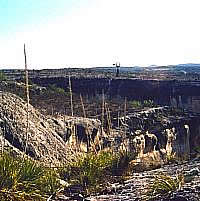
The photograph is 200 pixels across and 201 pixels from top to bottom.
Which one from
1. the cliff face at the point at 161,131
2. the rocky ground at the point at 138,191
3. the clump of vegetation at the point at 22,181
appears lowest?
the cliff face at the point at 161,131

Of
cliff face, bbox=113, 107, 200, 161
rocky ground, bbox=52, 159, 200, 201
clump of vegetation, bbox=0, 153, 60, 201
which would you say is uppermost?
clump of vegetation, bbox=0, 153, 60, 201

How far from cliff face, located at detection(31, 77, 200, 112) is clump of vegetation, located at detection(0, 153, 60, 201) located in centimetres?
2963

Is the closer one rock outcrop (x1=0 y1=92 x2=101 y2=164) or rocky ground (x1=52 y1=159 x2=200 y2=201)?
rocky ground (x1=52 y1=159 x2=200 y2=201)

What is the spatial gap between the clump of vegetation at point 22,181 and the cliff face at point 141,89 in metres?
29.6

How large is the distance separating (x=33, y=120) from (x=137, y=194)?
26.6 feet

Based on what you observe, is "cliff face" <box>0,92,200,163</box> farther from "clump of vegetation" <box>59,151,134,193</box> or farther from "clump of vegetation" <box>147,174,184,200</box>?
"clump of vegetation" <box>147,174,184,200</box>

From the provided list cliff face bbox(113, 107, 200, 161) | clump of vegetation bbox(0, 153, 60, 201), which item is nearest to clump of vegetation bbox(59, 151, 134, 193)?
clump of vegetation bbox(0, 153, 60, 201)

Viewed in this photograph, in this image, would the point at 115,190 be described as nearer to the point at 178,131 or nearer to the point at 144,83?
the point at 178,131

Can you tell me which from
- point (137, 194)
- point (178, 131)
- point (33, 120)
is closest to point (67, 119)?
point (33, 120)

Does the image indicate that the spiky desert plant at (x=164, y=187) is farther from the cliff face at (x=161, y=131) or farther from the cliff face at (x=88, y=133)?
the cliff face at (x=161, y=131)

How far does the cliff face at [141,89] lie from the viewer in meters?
38.2

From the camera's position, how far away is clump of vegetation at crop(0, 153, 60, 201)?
6664mm

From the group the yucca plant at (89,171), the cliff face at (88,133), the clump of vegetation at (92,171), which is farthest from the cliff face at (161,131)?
the yucca plant at (89,171)

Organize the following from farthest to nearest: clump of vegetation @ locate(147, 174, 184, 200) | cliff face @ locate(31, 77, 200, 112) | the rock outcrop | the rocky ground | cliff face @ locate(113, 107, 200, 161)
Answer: cliff face @ locate(31, 77, 200, 112) < cliff face @ locate(113, 107, 200, 161) < the rock outcrop < clump of vegetation @ locate(147, 174, 184, 200) < the rocky ground
